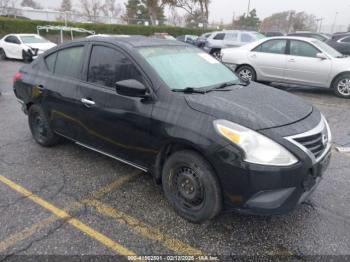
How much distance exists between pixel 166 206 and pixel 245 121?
1.22 meters

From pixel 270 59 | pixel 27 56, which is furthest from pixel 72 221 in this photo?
pixel 27 56

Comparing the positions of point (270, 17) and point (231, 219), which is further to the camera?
point (270, 17)

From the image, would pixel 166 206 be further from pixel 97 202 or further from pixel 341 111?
pixel 341 111

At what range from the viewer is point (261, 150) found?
237cm

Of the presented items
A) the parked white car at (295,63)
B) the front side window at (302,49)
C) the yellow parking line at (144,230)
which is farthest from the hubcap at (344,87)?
the yellow parking line at (144,230)

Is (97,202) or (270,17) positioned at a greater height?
(270,17)

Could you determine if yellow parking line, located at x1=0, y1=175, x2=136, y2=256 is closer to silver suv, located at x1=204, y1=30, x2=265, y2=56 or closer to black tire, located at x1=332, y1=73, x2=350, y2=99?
black tire, located at x1=332, y1=73, x2=350, y2=99

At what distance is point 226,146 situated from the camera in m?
2.42

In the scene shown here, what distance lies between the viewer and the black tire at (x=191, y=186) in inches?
102

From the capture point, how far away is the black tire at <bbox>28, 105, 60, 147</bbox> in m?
4.31

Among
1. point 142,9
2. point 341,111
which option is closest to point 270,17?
point 142,9

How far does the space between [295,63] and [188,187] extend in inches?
262

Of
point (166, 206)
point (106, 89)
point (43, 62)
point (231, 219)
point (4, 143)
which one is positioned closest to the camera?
point (231, 219)

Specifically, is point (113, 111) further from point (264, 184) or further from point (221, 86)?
point (264, 184)
